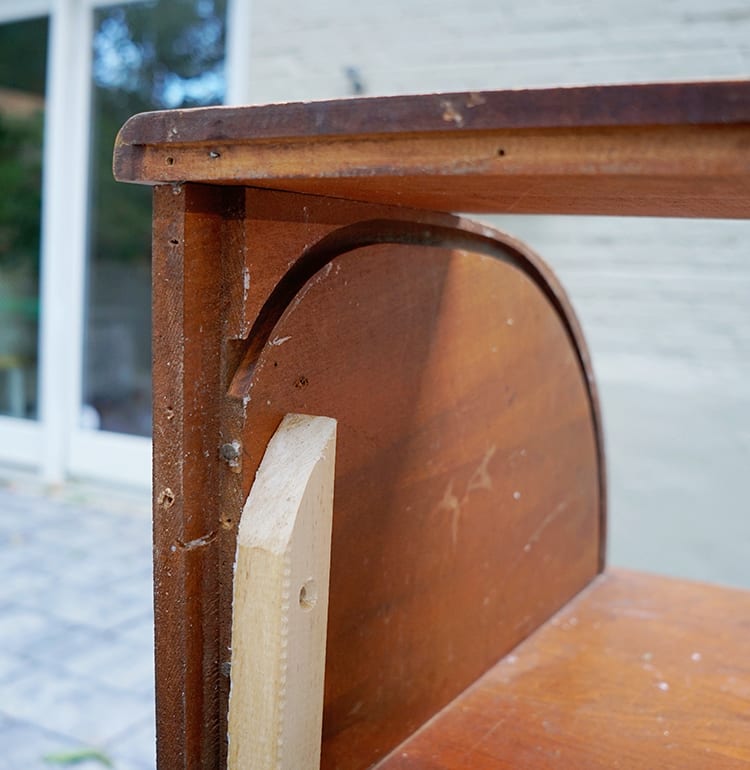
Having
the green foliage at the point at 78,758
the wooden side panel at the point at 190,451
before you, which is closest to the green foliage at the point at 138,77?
the green foliage at the point at 78,758

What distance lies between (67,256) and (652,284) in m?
2.52

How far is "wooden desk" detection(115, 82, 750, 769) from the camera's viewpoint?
428 mm

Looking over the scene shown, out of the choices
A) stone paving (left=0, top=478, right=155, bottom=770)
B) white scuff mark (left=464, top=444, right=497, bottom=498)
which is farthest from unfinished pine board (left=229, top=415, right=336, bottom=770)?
stone paving (left=0, top=478, right=155, bottom=770)

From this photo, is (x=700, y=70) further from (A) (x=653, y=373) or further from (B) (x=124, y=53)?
(B) (x=124, y=53)

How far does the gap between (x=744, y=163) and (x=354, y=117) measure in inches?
7.4

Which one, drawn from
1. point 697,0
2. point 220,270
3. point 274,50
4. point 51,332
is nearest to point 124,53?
point 274,50

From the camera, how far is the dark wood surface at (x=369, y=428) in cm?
54

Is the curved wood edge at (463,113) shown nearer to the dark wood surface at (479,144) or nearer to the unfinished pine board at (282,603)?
the dark wood surface at (479,144)

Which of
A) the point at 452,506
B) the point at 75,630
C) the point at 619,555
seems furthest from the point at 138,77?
the point at 452,506

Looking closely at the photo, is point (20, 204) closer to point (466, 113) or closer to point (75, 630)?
point (75, 630)

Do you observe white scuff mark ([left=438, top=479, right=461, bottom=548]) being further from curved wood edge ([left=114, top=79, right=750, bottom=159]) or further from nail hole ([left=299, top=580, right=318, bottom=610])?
curved wood edge ([left=114, top=79, right=750, bottom=159])

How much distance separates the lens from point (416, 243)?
71cm

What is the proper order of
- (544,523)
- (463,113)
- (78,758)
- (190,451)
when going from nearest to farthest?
1. (463,113)
2. (190,451)
3. (544,523)
4. (78,758)

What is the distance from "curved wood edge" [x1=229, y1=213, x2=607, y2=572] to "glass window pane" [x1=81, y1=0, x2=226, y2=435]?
2.94m
